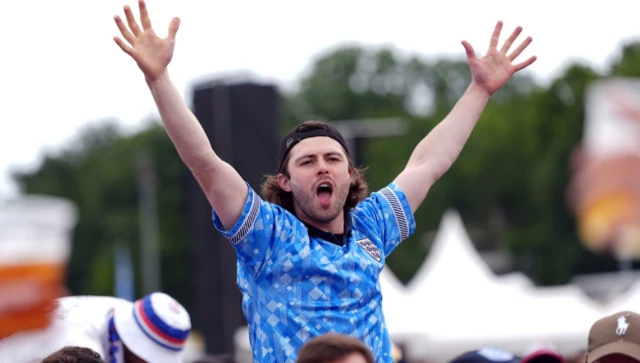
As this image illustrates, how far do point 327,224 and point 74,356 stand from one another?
1.01 m

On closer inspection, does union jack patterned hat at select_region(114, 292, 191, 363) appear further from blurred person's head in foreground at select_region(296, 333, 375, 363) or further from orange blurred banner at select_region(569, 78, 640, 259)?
orange blurred banner at select_region(569, 78, 640, 259)

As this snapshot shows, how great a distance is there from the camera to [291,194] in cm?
471

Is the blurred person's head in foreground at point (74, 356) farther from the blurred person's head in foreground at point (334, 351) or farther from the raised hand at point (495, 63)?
the raised hand at point (495, 63)

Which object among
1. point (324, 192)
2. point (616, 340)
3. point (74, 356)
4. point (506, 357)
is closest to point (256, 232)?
point (324, 192)

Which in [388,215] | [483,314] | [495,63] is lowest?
[483,314]

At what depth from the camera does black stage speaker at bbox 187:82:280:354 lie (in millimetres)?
30297

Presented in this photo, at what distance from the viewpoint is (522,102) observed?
67438mm

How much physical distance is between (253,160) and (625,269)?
20878 mm

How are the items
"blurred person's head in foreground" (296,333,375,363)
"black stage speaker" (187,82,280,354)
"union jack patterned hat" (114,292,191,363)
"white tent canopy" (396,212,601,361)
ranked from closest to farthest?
"blurred person's head in foreground" (296,333,375,363) → "union jack patterned hat" (114,292,191,363) → "white tent canopy" (396,212,601,361) → "black stage speaker" (187,82,280,354)

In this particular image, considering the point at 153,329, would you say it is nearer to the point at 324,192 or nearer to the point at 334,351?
the point at 324,192

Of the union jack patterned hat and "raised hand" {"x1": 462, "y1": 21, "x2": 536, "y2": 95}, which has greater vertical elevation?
"raised hand" {"x1": 462, "y1": 21, "x2": 536, "y2": 95}

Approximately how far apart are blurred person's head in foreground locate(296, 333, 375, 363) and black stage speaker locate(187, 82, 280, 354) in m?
25.7

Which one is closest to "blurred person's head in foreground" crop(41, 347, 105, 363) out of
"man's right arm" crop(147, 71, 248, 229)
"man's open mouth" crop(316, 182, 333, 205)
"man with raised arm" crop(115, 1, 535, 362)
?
"man with raised arm" crop(115, 1, 535, 362)

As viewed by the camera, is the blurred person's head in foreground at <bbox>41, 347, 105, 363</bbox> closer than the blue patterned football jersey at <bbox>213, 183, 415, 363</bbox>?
No
